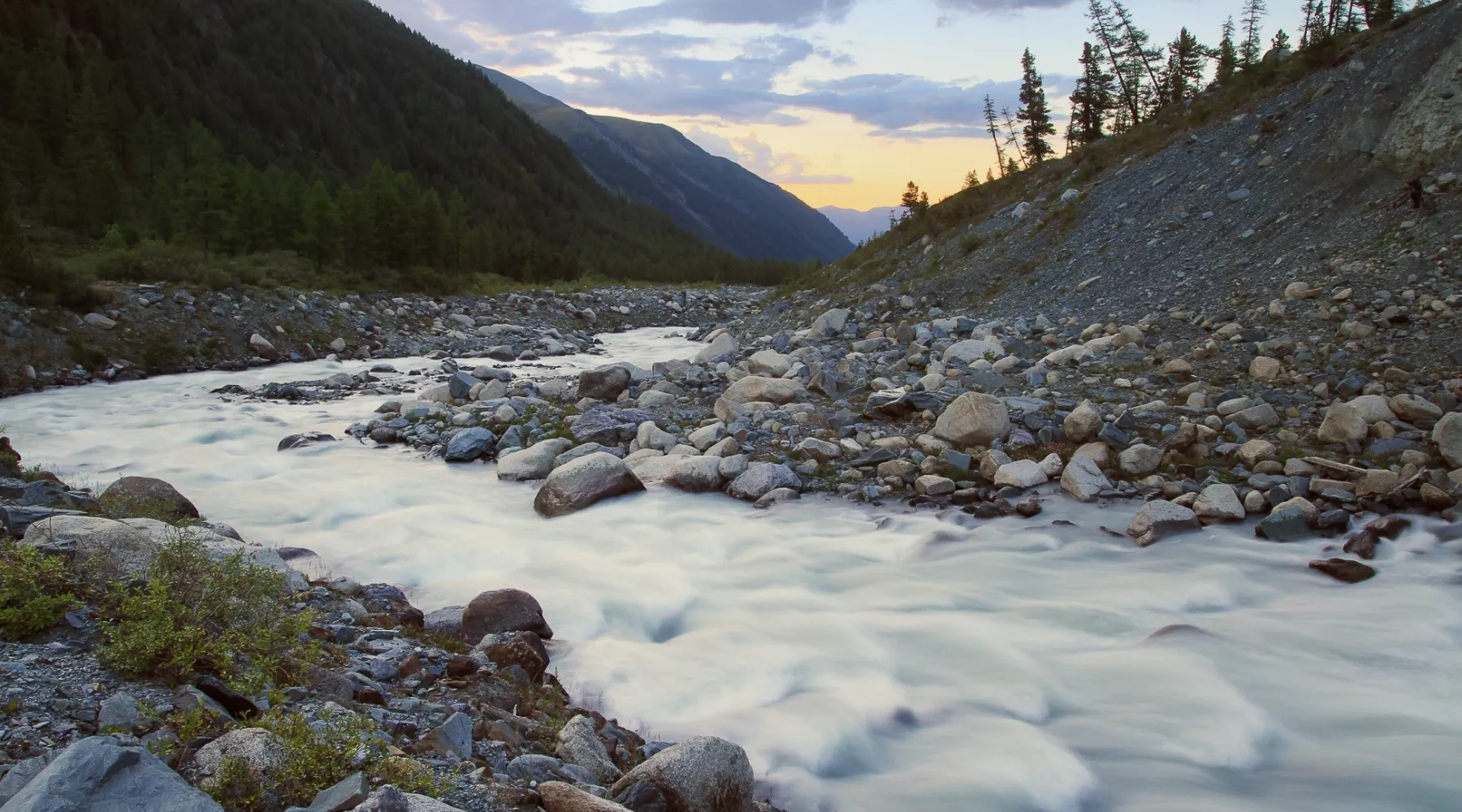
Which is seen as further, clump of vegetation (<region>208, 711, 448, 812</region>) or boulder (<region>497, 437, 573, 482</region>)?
boulder (<region>497, 437, 573, 482</region>)

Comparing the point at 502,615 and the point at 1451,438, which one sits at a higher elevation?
the point at 1451,438

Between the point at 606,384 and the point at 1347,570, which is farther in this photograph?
the point at 606,384

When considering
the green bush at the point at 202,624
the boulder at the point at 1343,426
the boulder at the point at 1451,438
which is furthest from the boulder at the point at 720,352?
the green bush at the point at 202,624

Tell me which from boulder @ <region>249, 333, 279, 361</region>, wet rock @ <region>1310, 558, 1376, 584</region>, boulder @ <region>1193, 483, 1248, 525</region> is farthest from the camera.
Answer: boulder @ <region>249, 333, 279, 361</region>

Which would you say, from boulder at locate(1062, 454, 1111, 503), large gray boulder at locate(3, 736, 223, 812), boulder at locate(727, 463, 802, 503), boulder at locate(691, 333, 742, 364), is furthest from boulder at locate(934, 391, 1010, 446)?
large gray boulder at locate(3, 736, 223, 812)

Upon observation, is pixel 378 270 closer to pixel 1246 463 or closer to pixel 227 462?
pixel 227 462

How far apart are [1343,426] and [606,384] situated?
1132 centimetres

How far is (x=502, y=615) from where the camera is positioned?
6953 millimetres

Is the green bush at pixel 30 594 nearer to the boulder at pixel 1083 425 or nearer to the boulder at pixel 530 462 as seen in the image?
the boulder at pixel 530 462

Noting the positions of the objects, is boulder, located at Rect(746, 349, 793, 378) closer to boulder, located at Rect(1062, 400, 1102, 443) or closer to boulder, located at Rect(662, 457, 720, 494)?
boulder, located at Rect(662, 457, 720, 494)

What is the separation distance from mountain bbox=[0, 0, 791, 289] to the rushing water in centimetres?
2069

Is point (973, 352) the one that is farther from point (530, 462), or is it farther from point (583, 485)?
point (530, 462)

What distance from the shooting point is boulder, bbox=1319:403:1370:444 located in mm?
9938

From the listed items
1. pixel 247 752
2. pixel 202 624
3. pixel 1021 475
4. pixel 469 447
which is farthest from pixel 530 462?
pixel 247 752
